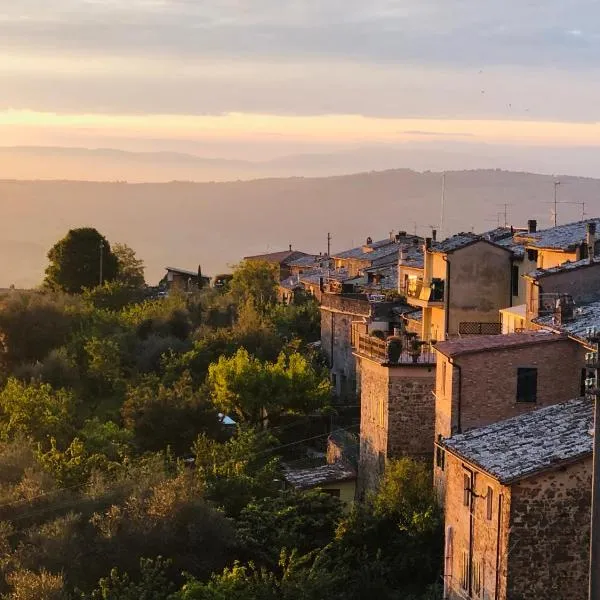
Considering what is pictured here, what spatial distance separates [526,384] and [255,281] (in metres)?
54.4

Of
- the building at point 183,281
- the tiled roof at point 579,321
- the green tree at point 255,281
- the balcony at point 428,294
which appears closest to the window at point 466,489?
the tiled roof at point 579,321

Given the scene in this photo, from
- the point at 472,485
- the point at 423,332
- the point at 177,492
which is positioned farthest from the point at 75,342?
the point at 472,485

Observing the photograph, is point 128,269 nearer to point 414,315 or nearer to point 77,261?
point 77,261

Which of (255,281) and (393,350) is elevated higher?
(393,350)

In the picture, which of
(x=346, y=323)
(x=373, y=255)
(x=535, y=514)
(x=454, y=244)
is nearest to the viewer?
(x=535, y=514)

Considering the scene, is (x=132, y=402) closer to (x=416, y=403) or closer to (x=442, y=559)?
(x=416, y=403)

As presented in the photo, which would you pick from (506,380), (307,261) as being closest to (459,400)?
(506,380)

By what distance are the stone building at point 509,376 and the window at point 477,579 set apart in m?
4.85

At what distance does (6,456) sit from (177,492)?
6617mm

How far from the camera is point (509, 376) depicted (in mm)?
27984

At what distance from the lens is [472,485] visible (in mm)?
24297

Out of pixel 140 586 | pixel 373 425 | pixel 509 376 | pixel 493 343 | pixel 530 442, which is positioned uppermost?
pixel 493 343

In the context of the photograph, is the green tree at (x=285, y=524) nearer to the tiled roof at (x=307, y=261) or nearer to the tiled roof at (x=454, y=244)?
the tiled roof at (x=454, y=244)

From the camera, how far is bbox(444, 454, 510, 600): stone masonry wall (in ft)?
74.3
